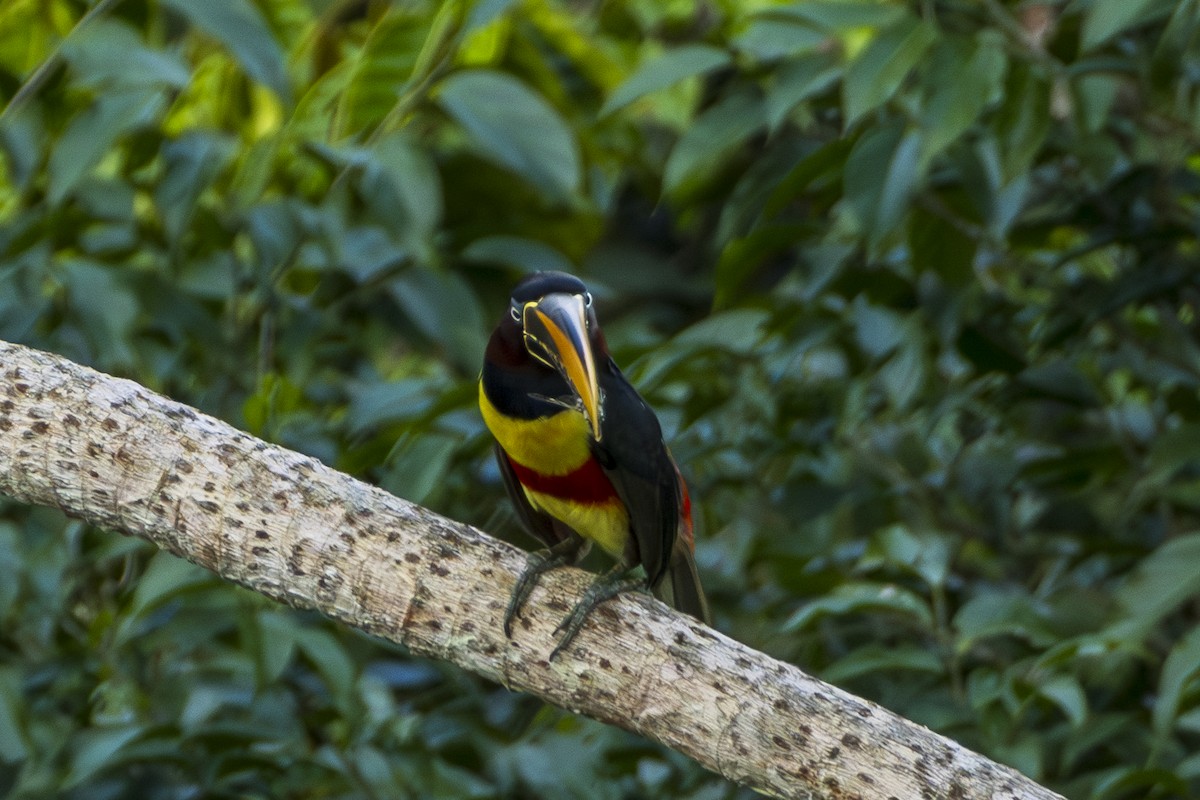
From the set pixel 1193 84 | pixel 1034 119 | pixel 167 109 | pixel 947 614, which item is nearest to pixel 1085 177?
pixel 1193 84

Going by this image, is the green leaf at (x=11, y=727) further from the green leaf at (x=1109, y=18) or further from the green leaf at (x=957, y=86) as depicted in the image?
the green leaf at (x=1109, y=18)

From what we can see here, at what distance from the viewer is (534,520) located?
2.21m

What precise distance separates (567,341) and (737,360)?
2.58 feet

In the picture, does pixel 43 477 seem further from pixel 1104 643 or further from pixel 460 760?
pixel 1104 643

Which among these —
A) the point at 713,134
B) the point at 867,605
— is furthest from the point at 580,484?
the point at 713,134

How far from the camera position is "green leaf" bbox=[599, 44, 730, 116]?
226 centimetres

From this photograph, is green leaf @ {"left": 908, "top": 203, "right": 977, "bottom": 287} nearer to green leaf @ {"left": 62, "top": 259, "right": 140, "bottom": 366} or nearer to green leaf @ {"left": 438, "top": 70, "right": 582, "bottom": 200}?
green leaf @ {"left": 438, "top": 70, "right": 582, "bottom": 200}

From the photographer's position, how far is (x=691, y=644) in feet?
5.52

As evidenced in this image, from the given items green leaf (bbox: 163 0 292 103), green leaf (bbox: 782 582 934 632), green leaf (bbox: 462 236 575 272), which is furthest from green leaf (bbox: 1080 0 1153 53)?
green leaf (bbox: 163 0 292 103)

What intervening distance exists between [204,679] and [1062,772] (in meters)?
1.68

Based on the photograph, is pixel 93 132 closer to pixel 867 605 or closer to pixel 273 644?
pixel 273 644

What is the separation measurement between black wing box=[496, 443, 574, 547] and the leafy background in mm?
117

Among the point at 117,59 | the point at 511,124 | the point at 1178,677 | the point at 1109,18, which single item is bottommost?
the point at 1178,677

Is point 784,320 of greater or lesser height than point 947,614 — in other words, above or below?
above
